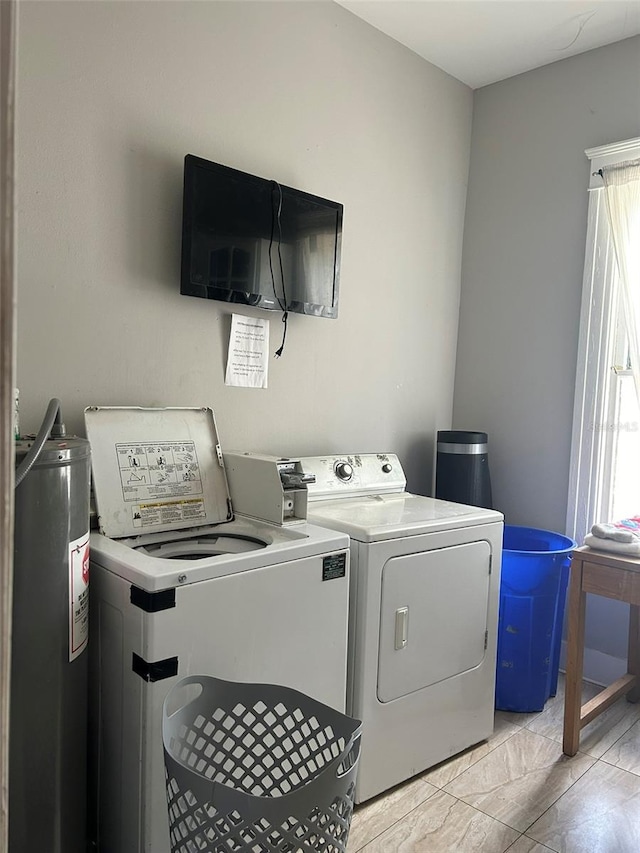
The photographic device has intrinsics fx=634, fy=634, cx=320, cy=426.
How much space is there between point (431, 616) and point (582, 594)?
23.9 inches

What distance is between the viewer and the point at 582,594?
2250mm

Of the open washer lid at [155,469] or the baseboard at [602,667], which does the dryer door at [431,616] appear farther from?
the baseboard at [602,667]

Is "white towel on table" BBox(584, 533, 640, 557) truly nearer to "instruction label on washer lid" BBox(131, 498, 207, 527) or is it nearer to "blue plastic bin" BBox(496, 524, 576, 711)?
"blue plastic bin" BBox(496, 524, 576, 711)

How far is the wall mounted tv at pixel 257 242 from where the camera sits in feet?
6.72

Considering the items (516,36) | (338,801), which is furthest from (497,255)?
(338,801)

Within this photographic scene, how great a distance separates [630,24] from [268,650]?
276cm

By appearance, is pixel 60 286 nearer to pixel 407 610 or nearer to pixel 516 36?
pixel 407 610

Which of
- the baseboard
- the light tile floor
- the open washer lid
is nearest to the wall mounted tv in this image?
the open washer lid

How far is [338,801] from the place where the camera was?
1.20m

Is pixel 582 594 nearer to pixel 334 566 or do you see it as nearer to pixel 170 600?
pixel 334 566

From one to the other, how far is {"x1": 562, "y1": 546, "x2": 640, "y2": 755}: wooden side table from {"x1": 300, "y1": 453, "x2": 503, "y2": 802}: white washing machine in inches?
10.3

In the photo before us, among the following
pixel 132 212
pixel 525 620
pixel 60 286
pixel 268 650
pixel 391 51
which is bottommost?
pixel 525 620

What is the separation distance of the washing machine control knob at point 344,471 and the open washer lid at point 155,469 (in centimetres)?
48

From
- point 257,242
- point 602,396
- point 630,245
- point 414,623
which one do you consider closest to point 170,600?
point 414,623
